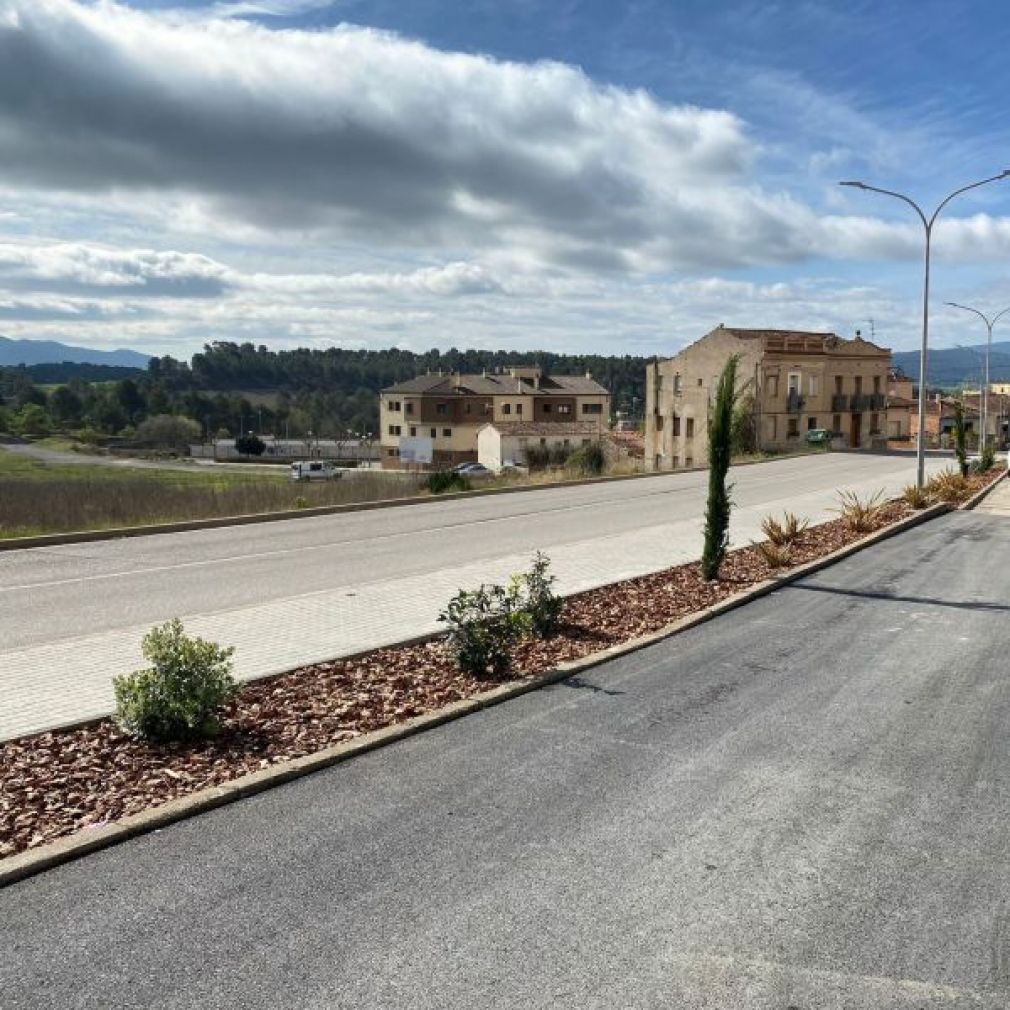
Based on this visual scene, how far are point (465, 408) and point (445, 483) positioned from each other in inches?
2489

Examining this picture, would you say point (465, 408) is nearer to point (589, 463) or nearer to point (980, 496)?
point (589, 463)

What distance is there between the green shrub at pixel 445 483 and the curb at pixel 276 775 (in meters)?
17.4

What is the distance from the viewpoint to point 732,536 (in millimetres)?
17938

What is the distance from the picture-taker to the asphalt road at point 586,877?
3.84 meters

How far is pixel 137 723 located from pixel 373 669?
2350 mm

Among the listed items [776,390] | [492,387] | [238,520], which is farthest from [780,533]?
[492,387]

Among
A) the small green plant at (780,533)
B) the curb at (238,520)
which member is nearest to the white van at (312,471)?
the curb at (238,520)

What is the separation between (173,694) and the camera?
20.8 ft

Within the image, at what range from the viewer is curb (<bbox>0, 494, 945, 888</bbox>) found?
4.78 m

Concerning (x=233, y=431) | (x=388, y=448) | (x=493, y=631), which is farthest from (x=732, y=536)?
(x=233, y=431)

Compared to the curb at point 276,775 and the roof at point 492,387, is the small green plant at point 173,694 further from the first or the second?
the roof at point 492,387

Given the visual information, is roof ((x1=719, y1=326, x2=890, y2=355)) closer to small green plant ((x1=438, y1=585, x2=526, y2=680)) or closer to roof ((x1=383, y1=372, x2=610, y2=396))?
roof ((x1=383, y1=372, x2=610, y2=396))

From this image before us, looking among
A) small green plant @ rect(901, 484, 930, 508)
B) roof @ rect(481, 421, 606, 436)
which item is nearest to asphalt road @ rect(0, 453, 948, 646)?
small green plant @ rect(901, 484, 930, 508)

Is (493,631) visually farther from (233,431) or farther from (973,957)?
(233,431)
